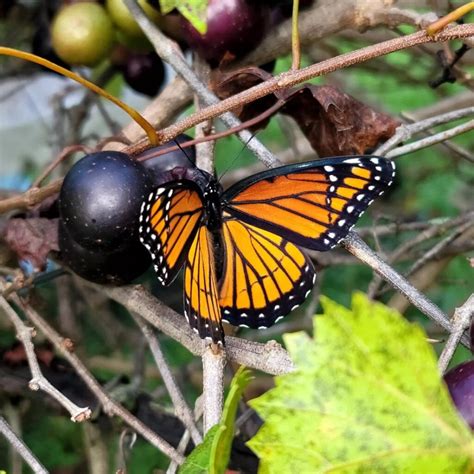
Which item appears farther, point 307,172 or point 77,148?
point 77,148

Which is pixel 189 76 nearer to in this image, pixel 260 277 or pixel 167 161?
pixel 167 161

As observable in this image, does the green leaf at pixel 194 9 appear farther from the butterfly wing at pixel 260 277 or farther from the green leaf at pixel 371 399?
the green leaf at pixel 371 399

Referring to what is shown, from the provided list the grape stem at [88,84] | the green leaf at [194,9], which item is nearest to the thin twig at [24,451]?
the grape stem at [88,84]

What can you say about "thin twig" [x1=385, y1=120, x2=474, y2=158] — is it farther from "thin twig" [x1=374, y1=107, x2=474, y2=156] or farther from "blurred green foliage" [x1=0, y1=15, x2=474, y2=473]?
"blurred green foliage" [x1=0, y1=15, x2=474, y2=473]

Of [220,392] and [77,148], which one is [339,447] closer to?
[220,392]

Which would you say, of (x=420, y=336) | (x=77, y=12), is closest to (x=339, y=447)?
(x=420, y=336)

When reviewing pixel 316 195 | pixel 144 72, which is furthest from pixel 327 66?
pixel 144 72
